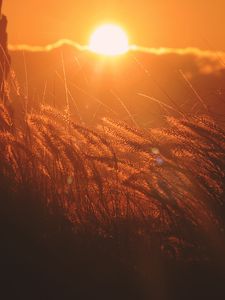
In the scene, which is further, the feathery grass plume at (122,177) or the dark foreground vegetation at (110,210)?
the feathery grass plume at (122,177)

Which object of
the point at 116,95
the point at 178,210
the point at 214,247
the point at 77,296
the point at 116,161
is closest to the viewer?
the point at 77,296

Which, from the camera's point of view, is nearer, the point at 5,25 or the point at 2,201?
the point at 2,201

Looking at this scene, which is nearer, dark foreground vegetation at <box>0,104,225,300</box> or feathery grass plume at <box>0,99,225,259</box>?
dark foreground vegetation at <box>0,104,225,300</box>

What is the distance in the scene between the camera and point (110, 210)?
1.72 metres

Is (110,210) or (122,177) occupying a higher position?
(122,177)

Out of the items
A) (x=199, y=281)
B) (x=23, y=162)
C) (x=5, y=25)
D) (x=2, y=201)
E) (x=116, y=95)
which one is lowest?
(x=199, y=281)

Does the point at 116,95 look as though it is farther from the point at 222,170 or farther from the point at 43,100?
the point at 222,170

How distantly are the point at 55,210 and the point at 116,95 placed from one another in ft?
2.42

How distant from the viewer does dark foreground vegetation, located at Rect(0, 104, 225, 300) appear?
4.64 feet

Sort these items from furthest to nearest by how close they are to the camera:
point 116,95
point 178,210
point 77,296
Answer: point 116,95
point 178,210
point 77,296

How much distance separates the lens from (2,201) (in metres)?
1.69

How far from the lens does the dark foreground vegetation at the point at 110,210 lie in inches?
55.6

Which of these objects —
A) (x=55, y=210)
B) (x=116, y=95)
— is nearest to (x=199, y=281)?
(x=55, y=210)

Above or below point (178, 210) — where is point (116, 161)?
above
